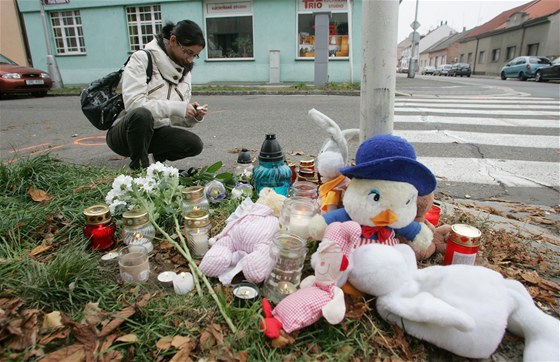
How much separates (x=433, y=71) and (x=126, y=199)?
50.2 metres

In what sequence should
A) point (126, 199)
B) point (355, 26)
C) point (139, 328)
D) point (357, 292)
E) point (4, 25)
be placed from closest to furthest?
point (139, 328), point (357, 292), point (126, 199), point (355, 26), point (4, 25)

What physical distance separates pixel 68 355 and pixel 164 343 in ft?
1.01

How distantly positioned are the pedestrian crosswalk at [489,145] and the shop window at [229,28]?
400 inches

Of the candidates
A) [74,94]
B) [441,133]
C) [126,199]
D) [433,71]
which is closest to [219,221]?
[126,199]

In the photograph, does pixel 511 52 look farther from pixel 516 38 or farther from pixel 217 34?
pixel 217 34

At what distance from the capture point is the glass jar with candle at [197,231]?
5.66 feet

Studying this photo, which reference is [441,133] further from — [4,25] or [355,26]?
[4,25]

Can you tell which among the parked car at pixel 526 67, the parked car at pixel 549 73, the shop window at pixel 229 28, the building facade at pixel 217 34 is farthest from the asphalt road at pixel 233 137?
the parked car at pixel 526 67

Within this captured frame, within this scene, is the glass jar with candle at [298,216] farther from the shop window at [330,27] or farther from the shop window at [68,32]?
the shop window at [68,32]

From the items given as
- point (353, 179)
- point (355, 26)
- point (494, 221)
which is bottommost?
point (494, 221)

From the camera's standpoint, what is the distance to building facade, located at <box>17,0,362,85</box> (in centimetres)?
1466

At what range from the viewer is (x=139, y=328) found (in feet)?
4.22

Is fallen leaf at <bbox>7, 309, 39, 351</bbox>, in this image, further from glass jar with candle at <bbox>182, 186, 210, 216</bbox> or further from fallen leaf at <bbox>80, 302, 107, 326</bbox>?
glass jar with candle at <bbox>182, 186, 210, 216</bbox>

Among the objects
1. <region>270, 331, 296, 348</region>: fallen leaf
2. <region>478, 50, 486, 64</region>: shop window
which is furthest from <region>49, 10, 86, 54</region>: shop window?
<region>478, 50, 486, 64</region>: shop window
